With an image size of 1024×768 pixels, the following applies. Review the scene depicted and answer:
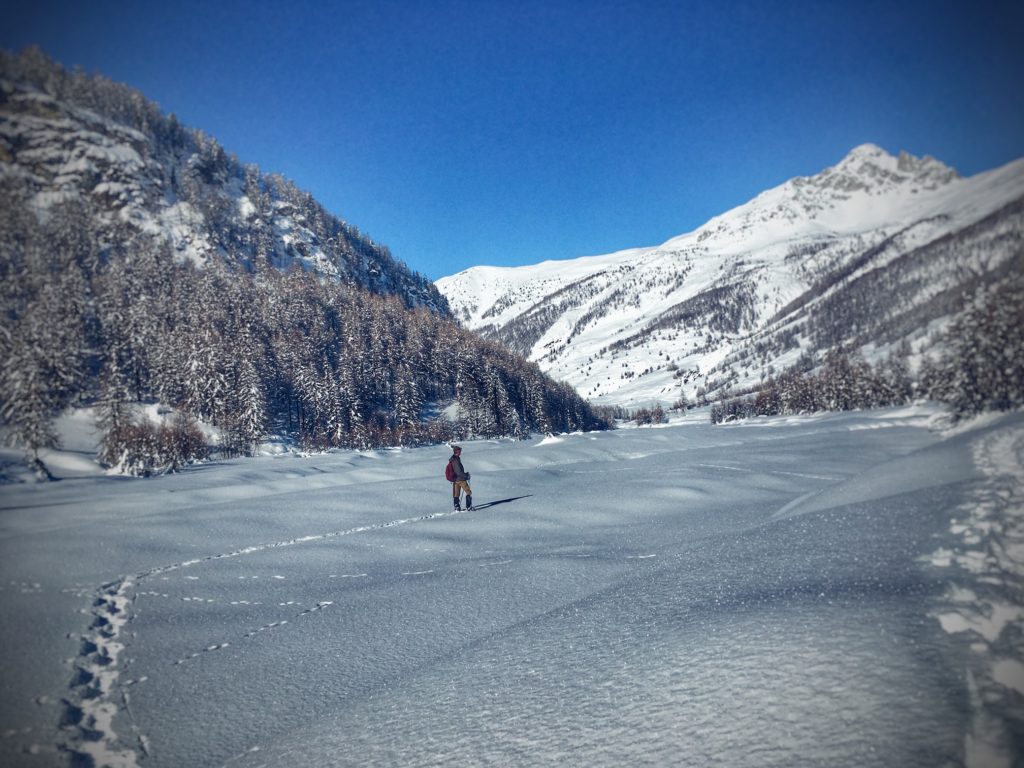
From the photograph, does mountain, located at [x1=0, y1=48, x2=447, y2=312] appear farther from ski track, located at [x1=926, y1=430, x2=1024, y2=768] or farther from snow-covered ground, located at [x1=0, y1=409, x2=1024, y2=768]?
ski track, located at [x1=926, y1=430, x2=1024, y2=768]

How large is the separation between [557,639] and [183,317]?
92347mm

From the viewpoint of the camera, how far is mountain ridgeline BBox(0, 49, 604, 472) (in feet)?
90.3

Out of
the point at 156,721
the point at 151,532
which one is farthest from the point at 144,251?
the point at 156,721

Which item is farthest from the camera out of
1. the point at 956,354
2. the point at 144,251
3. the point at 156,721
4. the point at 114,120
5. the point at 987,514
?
the point at 114,120

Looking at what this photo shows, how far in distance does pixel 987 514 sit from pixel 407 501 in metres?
12.3

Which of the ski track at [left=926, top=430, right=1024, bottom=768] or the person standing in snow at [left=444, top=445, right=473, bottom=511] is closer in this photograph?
the ski track at [left=926, top=430, right=1024, bottom=768]

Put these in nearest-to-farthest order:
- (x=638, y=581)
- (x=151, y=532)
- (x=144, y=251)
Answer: (x=638, y=581)
(x=151, y=532)
(x=144, y=251)

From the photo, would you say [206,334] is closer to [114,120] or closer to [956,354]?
[956,354]

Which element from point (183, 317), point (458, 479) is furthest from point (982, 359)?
point (183, 317)

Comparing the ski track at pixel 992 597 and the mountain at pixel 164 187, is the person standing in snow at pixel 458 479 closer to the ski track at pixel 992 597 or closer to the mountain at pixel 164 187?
the ski track at pixel 992 597

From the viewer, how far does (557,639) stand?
431 centimetres

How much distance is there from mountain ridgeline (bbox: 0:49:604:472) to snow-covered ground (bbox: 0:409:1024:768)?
8523 millimetres

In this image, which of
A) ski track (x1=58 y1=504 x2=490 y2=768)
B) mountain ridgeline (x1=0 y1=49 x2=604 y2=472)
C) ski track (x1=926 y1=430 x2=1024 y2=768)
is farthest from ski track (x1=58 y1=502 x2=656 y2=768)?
mountain ridgeline (x1=0 y1=49 x2=604 y2=472)

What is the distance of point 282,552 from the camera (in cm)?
868
